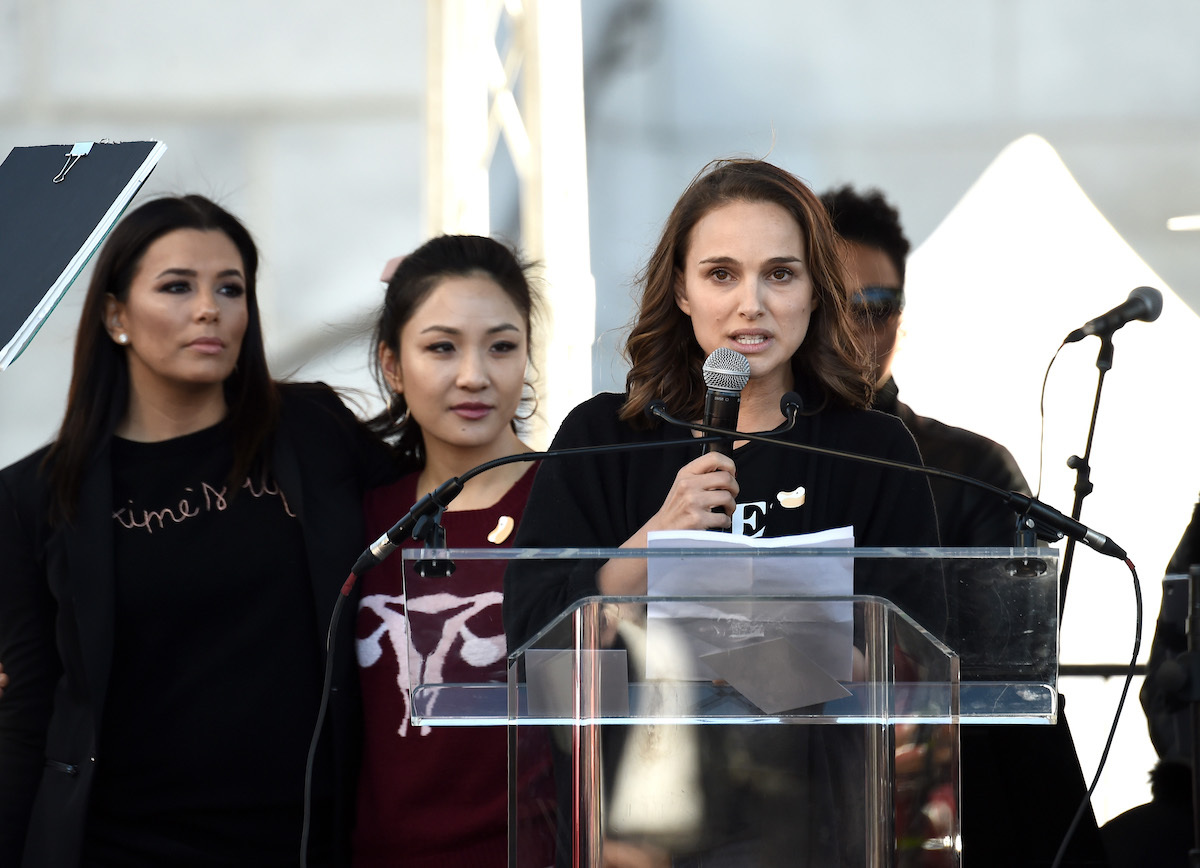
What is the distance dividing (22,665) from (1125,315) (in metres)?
1.75

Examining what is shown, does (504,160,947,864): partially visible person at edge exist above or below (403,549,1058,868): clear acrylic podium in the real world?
above

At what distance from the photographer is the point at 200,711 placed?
194cm

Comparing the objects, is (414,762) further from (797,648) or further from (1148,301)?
(1148,301)

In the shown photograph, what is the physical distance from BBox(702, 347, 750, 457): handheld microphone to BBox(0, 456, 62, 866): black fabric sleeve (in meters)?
1.15

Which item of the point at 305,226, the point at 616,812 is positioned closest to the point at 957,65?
the point at 305,226

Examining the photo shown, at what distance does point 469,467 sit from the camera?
83.0 inches

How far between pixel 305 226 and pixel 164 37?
1.94 feet

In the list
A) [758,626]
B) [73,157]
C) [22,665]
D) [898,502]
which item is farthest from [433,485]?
[758,626]

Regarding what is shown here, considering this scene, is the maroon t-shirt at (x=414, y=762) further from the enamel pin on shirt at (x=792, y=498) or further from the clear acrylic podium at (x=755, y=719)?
the clear acrylic podium at (x=755, y=719)

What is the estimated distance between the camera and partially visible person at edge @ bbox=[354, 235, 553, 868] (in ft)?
6.18

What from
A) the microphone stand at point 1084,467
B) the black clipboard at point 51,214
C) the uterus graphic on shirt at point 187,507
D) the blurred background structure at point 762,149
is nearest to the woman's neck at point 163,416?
the uterus graphic on shirt at point 187,507

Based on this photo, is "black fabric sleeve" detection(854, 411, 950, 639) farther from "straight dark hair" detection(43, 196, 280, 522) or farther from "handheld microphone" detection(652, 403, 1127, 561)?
"straight dark hair" detection(43, 196, 280, 522)

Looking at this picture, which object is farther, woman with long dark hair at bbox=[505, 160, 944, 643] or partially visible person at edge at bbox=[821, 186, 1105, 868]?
partially visible person at edge at bbox=[821, 186, 1105, 868]

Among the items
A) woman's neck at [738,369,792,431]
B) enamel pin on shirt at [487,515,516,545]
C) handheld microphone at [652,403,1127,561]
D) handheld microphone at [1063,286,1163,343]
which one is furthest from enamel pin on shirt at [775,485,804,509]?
handheld microphone at [1063,286,1163,343]
